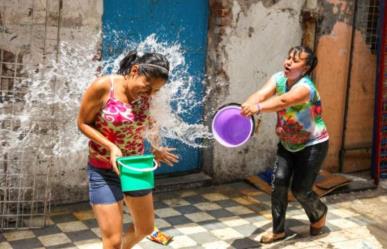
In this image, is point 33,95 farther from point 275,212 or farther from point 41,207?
point 275,212

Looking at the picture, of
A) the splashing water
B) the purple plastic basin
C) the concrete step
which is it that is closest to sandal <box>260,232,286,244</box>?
the purple plastic basin

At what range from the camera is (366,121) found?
8742 mm

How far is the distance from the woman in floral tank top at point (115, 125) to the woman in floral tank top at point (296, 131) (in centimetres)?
143

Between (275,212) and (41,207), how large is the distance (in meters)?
2.43

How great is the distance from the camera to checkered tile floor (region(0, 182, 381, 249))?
5.73 meters

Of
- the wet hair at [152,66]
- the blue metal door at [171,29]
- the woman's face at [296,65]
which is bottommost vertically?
the wet hair at [152,66]

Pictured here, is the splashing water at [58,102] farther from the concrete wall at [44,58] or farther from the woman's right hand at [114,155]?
the woman's right hand at [114,155]

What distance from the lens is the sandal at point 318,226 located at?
6.08 metres

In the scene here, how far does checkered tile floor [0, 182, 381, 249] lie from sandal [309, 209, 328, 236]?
0.06 meters

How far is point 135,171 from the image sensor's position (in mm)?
3977

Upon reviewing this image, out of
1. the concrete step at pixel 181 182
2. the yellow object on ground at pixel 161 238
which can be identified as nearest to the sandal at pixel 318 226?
the yellow object on ground at pixel 161 238

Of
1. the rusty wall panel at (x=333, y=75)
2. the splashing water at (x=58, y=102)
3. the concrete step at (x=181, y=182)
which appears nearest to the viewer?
the splashing water at (x=58, y=102)

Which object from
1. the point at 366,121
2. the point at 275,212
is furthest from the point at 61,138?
the point at 366,121

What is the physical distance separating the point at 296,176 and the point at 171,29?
2414 millimetres
